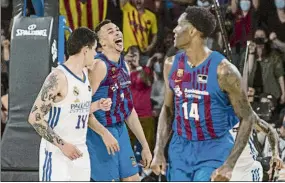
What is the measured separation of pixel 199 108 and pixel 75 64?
44.7 inches

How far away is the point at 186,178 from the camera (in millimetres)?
5781

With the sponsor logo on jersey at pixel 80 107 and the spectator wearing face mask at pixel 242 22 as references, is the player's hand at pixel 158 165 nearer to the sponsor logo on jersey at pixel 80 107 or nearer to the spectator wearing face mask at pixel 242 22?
the sponsor logo on jersey at pixel 80 107

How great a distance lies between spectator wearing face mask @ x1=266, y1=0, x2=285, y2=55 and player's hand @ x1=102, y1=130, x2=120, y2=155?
4020 mm

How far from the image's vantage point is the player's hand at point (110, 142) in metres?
6.69

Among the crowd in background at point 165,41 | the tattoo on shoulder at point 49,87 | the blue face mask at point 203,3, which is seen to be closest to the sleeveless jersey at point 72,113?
the tattoo on shoulder at point 49,87

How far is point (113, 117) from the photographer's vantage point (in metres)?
7.05

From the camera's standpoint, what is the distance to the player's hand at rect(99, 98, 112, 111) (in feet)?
22.2

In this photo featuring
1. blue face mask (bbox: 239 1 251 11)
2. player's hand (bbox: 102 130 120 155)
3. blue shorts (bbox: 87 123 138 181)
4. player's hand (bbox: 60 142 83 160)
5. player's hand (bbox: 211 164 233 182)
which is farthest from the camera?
blue face mask (bbox: 239 1 251 11)

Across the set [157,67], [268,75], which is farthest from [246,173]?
[157,67]

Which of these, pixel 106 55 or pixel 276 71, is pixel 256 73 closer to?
pixel 276 71

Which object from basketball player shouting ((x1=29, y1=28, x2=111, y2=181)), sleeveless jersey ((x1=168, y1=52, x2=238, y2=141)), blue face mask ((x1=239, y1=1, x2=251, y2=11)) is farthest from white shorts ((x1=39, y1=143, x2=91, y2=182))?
blue face mask ((x1=239, y1=1, x2=251, y2=11))

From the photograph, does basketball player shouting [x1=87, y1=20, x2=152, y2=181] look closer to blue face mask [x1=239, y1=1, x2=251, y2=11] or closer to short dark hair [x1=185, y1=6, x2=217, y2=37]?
short dark hair [x1=185, y1=6, x2=217, y2=37]

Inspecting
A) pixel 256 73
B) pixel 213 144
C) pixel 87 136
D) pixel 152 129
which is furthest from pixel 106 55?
pixel 256 73

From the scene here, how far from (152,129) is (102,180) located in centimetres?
254
